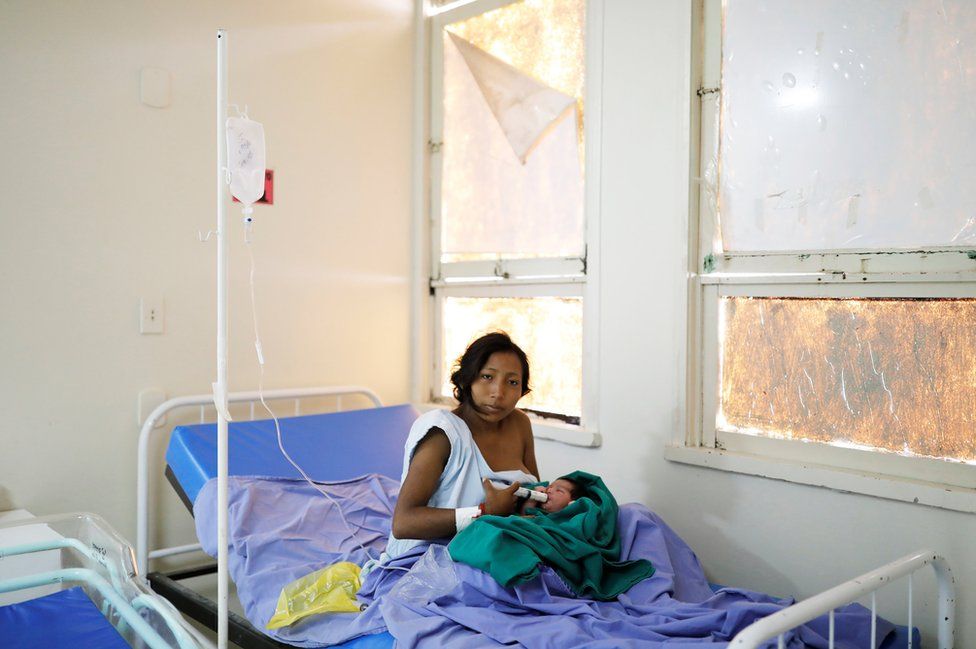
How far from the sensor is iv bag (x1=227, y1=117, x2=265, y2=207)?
1.56 metres

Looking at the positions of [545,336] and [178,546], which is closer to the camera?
[178,546]

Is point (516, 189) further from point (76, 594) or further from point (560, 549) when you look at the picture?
point (76, 594)

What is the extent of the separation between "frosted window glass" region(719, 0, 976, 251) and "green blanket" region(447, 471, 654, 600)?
110cm

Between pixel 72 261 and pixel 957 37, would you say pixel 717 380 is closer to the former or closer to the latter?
pixel 957 37

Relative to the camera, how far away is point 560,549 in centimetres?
187

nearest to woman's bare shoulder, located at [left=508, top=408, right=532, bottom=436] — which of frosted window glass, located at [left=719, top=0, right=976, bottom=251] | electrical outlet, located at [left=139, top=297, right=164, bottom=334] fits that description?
frosted window glass, located at [left=719, top=0, right=976, bottom=251]

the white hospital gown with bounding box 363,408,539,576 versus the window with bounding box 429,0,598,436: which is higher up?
the window with bounding box 429,0,598,436

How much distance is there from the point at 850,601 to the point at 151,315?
2.34 m

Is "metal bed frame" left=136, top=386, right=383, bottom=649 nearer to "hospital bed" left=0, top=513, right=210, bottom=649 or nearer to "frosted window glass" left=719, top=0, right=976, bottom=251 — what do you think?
"hospital bed" left=0, top=513, right=210, bottom=649

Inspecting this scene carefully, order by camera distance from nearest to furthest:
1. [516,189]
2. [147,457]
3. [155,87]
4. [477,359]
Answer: [477,359] < [147,457] < [155,87] < [516,189]

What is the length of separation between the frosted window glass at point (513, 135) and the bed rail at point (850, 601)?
1655 mm

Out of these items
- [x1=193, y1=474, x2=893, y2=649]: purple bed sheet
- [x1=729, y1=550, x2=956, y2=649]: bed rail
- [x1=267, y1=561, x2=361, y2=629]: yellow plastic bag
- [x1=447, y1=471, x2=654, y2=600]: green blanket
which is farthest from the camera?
[x1=267, y1=561, x2=361, y2=629]: yellow plastic bag

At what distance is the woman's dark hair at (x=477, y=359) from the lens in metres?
2.21

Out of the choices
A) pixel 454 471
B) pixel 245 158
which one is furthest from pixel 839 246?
pixel 245 158
